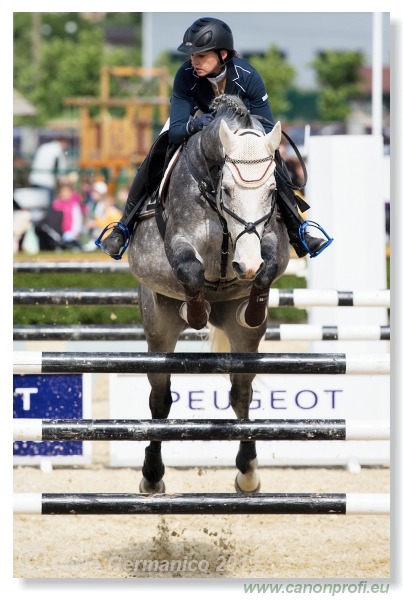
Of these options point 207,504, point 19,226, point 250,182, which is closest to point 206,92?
point 250,182

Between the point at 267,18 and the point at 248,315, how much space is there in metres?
35.5

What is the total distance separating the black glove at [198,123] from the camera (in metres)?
4.31

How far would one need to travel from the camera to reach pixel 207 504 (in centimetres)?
402

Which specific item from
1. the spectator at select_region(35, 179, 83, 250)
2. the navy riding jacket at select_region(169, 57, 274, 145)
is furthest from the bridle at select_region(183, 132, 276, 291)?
the spectator at select_region(35, 179, 83, 250)

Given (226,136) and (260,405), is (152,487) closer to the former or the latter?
(260,405)

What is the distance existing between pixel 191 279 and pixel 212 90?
940 millimetres

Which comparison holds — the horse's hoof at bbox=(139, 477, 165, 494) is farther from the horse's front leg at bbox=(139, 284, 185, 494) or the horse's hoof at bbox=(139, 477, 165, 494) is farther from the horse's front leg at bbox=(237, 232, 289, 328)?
the horse's front leg at bbox=(237, 232, 289, 328)

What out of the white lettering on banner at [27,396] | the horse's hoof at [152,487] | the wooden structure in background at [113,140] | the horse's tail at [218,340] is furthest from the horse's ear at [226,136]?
the wooden structure in background at [113,140]

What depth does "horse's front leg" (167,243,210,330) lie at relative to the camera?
400cm

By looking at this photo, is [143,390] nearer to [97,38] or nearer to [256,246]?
[256,246]

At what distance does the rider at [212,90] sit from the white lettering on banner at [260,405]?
194 cm

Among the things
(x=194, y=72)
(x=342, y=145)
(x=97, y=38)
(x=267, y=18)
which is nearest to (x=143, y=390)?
(x=342, y=145)

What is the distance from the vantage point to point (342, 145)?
7164mm

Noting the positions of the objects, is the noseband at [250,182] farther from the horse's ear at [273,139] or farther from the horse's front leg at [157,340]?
the horse's front leg at [157,340]
